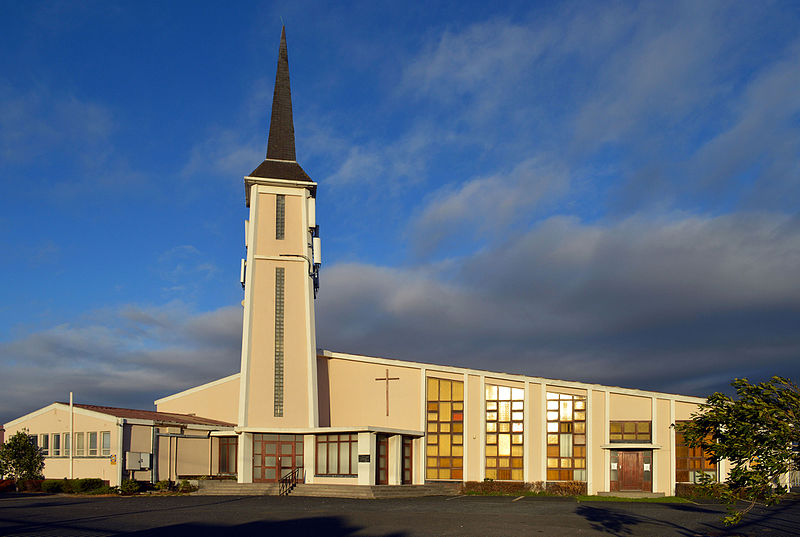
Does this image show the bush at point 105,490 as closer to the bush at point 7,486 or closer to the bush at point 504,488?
the bush at point 7,486

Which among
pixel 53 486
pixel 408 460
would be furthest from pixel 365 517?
pixel 53 486

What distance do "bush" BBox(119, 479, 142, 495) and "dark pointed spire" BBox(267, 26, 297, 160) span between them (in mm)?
20945

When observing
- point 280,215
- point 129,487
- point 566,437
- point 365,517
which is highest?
point 280,215

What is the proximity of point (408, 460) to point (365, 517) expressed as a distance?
14.8 m

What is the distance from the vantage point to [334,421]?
134 feet

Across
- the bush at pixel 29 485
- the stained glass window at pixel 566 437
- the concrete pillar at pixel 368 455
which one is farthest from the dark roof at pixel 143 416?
the stained glass window at pixel 566 437

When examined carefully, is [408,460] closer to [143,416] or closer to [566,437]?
[566,437]

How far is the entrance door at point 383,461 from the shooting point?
34844 mm

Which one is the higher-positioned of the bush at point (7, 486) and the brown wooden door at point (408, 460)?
the brown wooden door at point (408, 460)

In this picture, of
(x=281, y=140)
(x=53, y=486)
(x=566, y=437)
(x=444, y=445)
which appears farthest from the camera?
(x=281, y=140)

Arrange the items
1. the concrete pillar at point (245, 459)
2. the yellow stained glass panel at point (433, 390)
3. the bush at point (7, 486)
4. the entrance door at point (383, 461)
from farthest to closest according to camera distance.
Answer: the yellow stained glass panel at point (433, 390) < the bush at point (7, 486) < the concrete pillar at point (245, 459) < the entrance door at point (383, 461)

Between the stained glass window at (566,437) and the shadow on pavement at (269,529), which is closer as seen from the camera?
the shadow on pavement at (269,529)

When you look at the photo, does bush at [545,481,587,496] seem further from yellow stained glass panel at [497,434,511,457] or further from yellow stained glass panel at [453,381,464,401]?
yellow stained glass panel at [453,381,464,401]

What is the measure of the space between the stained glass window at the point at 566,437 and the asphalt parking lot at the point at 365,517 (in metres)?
5.39
